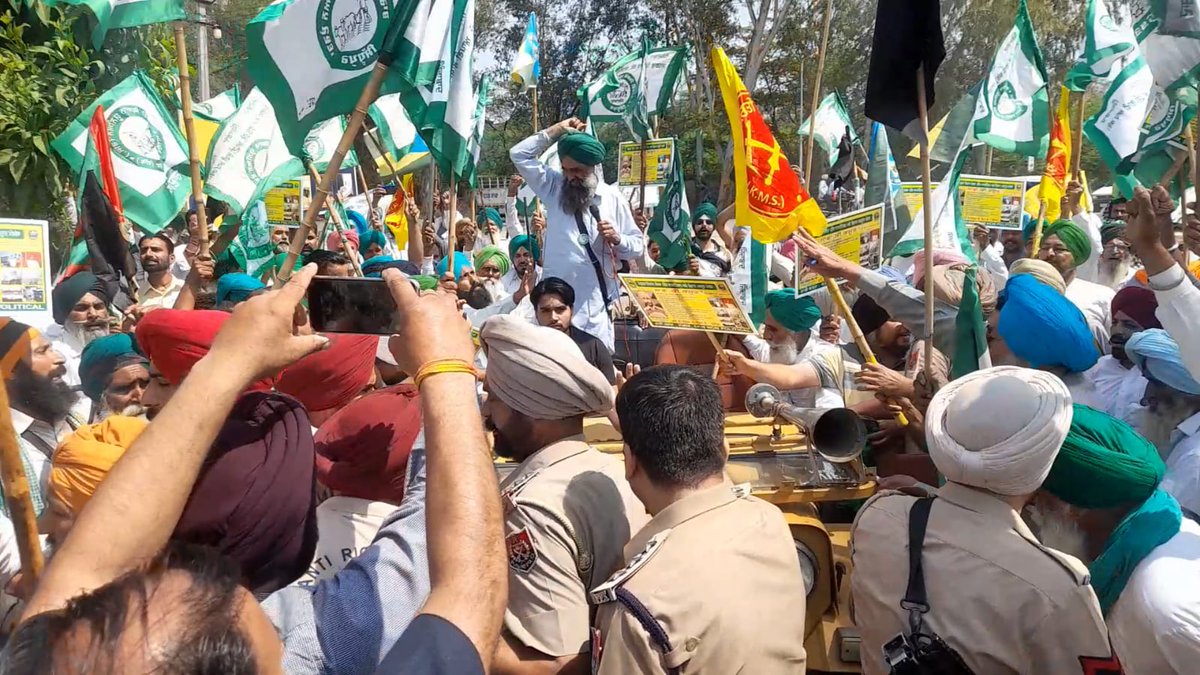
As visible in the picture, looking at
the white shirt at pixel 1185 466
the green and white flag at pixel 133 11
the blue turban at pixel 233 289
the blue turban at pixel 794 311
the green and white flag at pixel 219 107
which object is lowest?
the white shirt at pixel 1185 466

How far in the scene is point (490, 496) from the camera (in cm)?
125

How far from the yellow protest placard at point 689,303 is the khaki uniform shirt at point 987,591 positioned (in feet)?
5.81

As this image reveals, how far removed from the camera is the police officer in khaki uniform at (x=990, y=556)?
1.72 metres

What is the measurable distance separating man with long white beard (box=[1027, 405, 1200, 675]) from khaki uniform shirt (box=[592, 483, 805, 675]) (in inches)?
26.0

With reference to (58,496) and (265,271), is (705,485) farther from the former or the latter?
(265,271)

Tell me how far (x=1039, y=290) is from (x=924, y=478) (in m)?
0.78

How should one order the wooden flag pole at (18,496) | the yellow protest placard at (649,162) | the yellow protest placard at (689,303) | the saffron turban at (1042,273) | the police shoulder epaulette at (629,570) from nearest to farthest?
the wooden flag pole at (18,496) → the police shoulder epaulette at (629,570) → the yellow protest placard at (689,303) → the saffron turban at (1042,273) → the yellow protest placard at (649,162)

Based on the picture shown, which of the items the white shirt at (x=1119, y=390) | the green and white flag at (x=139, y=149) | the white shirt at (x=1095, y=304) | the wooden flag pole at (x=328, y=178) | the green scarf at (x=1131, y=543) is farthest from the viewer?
the green and white flag at (x=139, y=149)

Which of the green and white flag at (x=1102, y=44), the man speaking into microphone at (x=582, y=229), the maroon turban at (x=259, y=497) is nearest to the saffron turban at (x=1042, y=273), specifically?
the man speaking into microphone at (x=582, y=229)

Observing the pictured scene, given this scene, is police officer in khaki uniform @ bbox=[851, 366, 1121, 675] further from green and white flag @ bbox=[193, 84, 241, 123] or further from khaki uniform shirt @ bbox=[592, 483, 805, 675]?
green and white flag @ bbox=[193, 84, 241, 123]

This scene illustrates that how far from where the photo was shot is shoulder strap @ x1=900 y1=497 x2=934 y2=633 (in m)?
1.80

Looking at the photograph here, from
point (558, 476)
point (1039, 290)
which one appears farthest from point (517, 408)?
point (1039, 290)

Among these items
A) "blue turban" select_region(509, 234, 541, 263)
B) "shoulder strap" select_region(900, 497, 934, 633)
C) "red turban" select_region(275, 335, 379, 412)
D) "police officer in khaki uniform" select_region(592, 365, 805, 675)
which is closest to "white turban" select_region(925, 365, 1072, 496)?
"shoulder strap" select_region(900, 497, 934, 633)

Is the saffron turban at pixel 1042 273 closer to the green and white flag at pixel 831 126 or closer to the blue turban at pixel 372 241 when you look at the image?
the green and white flag at pixel 831 126
